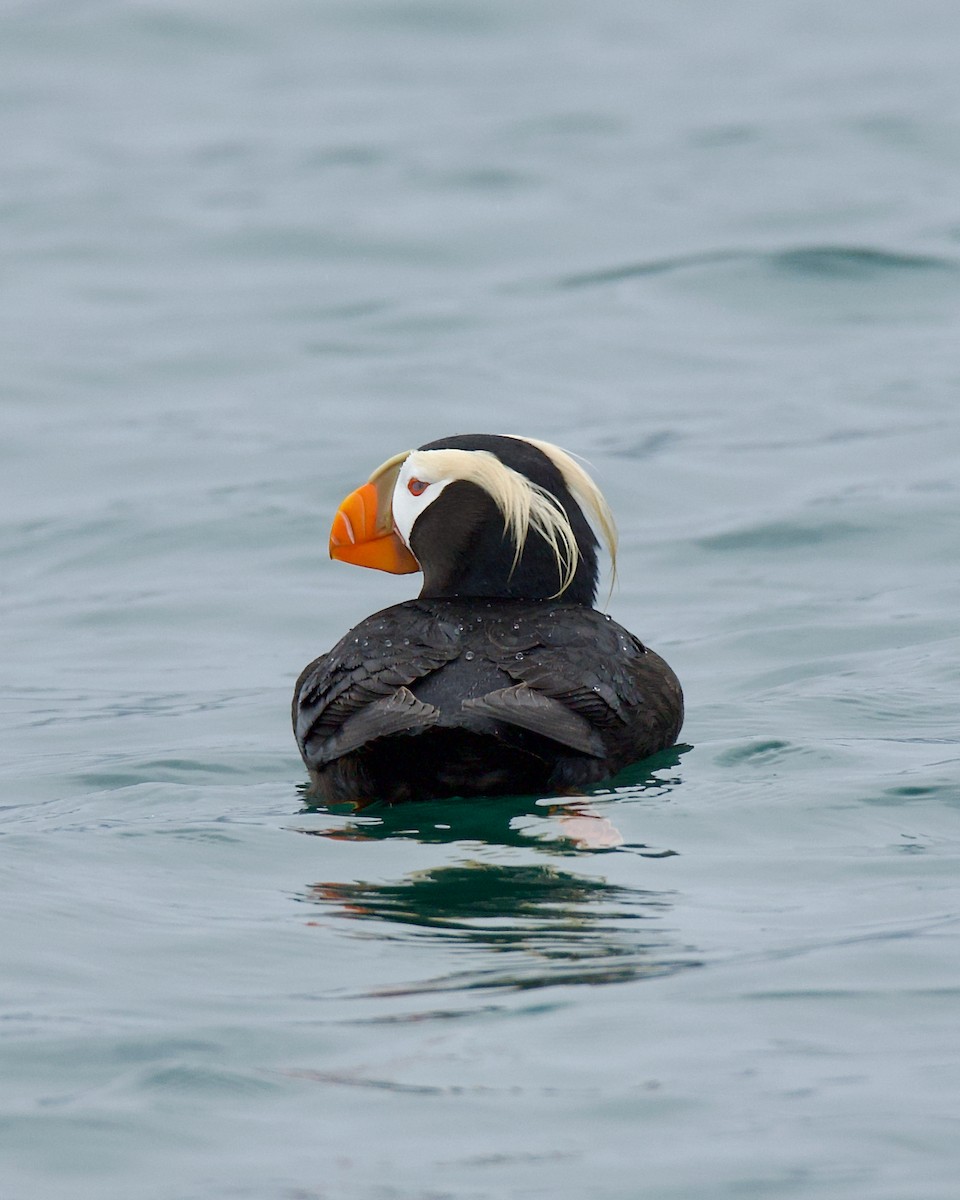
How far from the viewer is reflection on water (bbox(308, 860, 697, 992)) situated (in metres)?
4.21

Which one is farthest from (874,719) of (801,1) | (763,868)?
(801,1)

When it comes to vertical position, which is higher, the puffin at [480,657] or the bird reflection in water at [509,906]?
the puffin at [480,657]

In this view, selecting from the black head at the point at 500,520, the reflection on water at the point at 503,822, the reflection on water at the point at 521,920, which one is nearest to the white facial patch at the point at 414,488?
the black head at the point at 500,520

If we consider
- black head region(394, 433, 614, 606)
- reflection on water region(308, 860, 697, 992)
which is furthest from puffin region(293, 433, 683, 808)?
reflection on water region(308, 860, 697, 992)

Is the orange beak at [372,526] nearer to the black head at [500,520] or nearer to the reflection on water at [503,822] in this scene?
the black head at [500,520]

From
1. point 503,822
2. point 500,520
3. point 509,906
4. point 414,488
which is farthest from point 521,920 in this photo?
point 414,488

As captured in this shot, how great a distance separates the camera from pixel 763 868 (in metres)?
5.08

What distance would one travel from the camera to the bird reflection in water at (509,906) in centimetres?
423

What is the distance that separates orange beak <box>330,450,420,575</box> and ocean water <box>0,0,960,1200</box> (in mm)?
799

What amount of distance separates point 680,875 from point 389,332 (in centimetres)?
1093

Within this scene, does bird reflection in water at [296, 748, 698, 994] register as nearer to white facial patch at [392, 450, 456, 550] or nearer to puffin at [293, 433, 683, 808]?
puffin at [293, 433, 683, 808]

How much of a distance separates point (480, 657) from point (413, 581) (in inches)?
221

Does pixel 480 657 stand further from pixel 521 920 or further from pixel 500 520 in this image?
pixel 521 920

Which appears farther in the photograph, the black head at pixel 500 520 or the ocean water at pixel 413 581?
the black head at pixel 500 520
